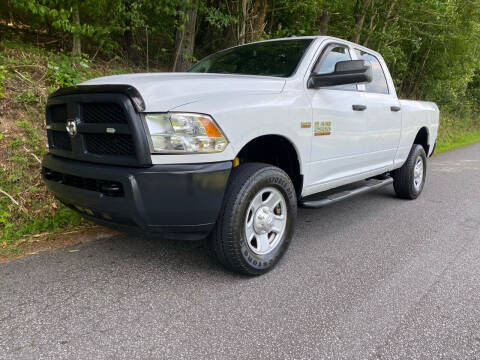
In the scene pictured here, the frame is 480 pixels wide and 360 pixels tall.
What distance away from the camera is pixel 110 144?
2.39 meters

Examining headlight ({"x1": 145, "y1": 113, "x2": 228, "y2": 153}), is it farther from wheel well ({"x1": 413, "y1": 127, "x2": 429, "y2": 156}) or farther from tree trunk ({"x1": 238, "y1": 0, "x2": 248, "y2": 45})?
tree trunk ({"x1": 238, "y1": 0, "x2": 248, "y2": 45})

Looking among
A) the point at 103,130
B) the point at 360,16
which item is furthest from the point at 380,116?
the point at 360,16

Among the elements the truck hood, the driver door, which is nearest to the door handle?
the driver door

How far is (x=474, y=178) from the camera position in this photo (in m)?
7.00

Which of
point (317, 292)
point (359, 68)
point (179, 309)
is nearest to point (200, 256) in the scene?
point (179, 309)

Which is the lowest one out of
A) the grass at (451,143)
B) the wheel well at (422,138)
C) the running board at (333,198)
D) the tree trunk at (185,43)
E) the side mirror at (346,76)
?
the grass at (451,143)

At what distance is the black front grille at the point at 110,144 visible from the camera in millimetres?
2309

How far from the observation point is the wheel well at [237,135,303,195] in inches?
120

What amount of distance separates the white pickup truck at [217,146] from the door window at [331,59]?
0.06 ft

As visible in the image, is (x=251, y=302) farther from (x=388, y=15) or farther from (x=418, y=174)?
(x=388, y=15)

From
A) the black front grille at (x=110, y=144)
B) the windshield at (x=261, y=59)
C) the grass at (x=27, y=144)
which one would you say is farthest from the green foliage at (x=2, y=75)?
the black front grille at (x=110, y=144)

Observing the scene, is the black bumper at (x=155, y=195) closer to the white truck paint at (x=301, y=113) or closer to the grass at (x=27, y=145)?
the white truck paint at (x=301, y=113)

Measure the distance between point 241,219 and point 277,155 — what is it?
0.90m

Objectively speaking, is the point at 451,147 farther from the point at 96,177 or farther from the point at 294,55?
the point at 96,177
